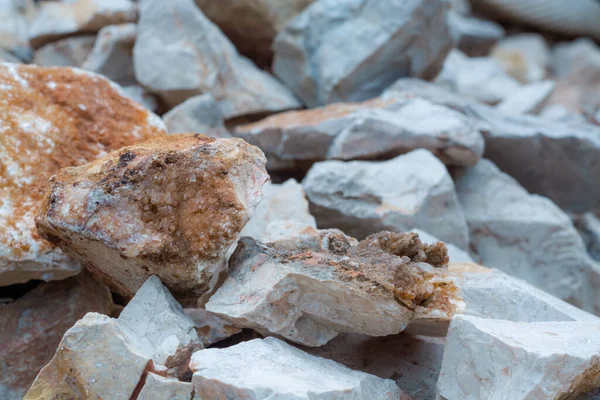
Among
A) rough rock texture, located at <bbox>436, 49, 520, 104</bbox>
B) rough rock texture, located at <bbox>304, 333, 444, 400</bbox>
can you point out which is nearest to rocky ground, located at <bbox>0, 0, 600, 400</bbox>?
rough rock texture, located at <bbox>304, 333, 444, 400</bbox>

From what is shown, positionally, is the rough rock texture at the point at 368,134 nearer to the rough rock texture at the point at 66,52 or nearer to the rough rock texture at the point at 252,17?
the rough rock texture at the point at 252,17

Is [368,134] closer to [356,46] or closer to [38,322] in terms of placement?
[356,46]

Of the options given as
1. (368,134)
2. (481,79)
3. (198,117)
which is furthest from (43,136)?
(481,79)

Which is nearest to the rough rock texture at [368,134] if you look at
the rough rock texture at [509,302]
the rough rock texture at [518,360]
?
the rough rock texture at [509,302]

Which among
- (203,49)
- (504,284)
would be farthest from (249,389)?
(203,49)

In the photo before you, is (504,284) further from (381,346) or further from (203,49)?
(203,49)

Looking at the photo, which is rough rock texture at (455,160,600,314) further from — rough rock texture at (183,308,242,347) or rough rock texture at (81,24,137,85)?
rough rock texture at (81,24,137,85)

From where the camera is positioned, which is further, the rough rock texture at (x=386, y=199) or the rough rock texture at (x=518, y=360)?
the rough rock texture at (x=386, y=199)
